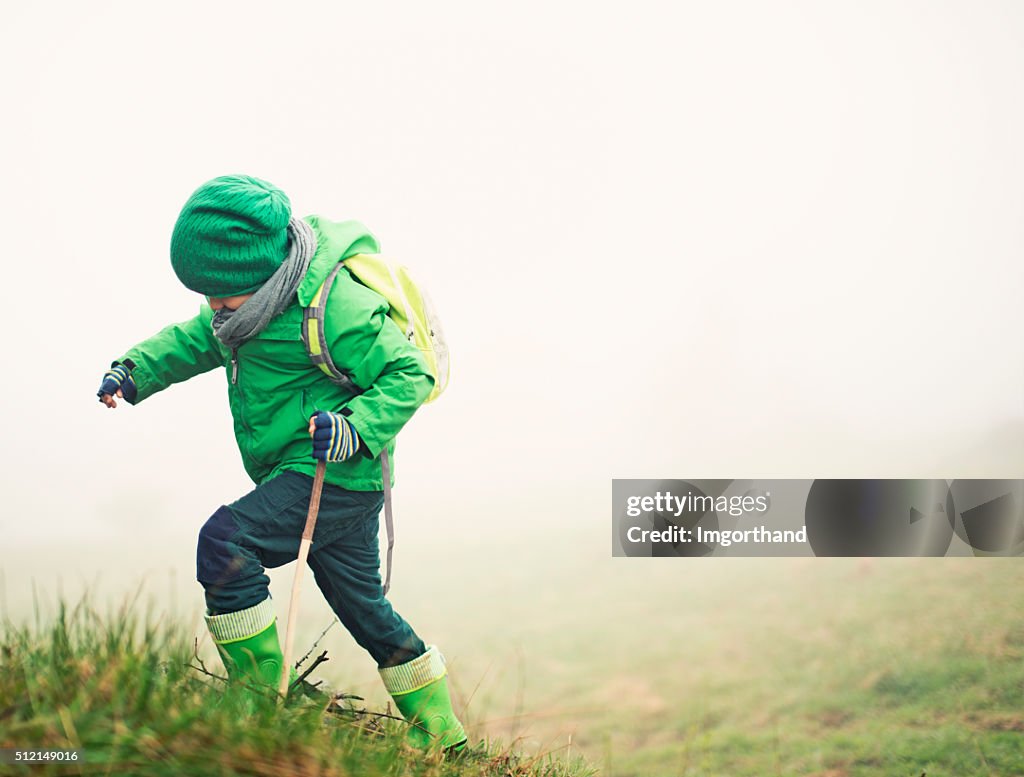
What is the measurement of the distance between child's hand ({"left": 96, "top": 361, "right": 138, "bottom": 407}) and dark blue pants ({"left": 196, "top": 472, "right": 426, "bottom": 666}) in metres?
0.59

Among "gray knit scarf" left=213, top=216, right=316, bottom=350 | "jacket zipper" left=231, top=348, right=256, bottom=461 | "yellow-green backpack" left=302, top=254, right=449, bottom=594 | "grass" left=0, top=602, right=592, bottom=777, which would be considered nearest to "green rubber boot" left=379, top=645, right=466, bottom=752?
"yellow-green backpack" left=302, top=254, right=449, bottom=594

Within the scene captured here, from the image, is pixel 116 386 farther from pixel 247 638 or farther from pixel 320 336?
pixel 247 638

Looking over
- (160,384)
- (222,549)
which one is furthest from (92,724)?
(160,384)

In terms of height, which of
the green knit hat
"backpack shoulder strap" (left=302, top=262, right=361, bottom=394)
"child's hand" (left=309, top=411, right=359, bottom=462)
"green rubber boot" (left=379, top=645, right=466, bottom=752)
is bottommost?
"green rubber boot" (left=379, top=645, right=466, bottom=752)

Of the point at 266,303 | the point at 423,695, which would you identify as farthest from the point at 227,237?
the point at 423,695

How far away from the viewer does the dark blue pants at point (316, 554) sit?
8.22 ft

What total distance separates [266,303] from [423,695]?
1.33 metres

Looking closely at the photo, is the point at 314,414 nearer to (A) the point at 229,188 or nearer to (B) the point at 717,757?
(A) the point at 229,188

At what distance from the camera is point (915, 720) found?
15.6 feet

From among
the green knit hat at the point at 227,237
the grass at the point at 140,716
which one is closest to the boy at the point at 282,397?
the green knit hat at the point at 227,237

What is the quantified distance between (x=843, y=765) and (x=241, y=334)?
11.6 ft

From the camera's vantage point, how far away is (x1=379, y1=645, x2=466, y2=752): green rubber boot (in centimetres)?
289

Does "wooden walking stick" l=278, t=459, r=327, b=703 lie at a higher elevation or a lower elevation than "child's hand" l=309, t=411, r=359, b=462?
lower

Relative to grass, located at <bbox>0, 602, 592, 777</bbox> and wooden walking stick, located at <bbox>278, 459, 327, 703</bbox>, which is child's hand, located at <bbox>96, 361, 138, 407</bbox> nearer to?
wooden walking stick, located at <bbox>278, 459, 327, 703</bbox>
